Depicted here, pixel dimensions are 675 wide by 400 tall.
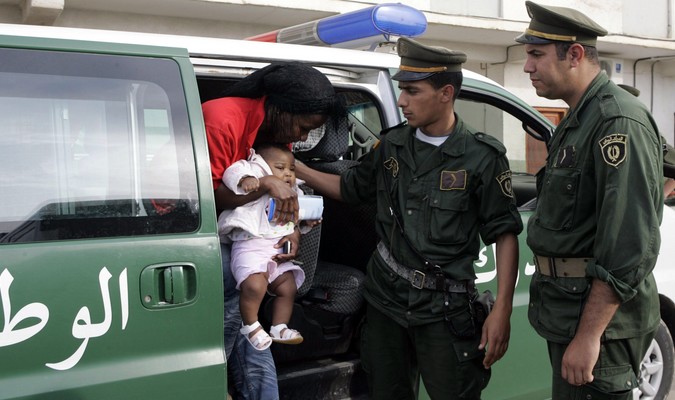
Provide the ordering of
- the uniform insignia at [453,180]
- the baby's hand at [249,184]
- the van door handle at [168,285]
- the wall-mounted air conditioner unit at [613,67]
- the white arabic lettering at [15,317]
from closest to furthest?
the white arabic lettering at [15,317]
the van door handle at [168,285]
the baby's hand at [249,184]
the uniform insignia at [453,180]
the wall-mounted air conditioner unit at [613,67]

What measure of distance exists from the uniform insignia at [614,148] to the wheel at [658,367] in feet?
6.43

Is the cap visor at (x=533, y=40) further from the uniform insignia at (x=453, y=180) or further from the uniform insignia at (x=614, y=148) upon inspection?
the uniform insignia at (x=453, y=180)

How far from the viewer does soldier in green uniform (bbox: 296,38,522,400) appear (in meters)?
2.58

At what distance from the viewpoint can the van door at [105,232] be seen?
2.05 meters

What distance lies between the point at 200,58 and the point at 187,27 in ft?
23.8

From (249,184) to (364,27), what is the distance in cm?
121

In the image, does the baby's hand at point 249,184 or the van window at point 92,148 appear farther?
the baby's hand at point 249,184

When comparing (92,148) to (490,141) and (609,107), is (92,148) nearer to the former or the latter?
(490,141)

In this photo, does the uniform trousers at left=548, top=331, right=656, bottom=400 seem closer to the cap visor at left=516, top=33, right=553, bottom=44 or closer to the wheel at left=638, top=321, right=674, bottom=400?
the cap visor at left=516, top=33, right=553, bottom=44

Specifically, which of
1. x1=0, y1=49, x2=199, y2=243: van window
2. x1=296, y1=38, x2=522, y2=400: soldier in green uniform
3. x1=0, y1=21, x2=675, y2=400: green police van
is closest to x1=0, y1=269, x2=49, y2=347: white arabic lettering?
x1=0, y1=21, x2=675, y2=400: green police van

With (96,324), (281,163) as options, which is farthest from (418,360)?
(96,324)

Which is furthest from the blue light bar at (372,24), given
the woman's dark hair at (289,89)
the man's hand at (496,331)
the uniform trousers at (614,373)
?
the uniform trousers at (614,373)

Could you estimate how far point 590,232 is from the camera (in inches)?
86.9

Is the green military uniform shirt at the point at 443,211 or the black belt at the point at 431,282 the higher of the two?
the green military uniform shirt at the point at 443,211
